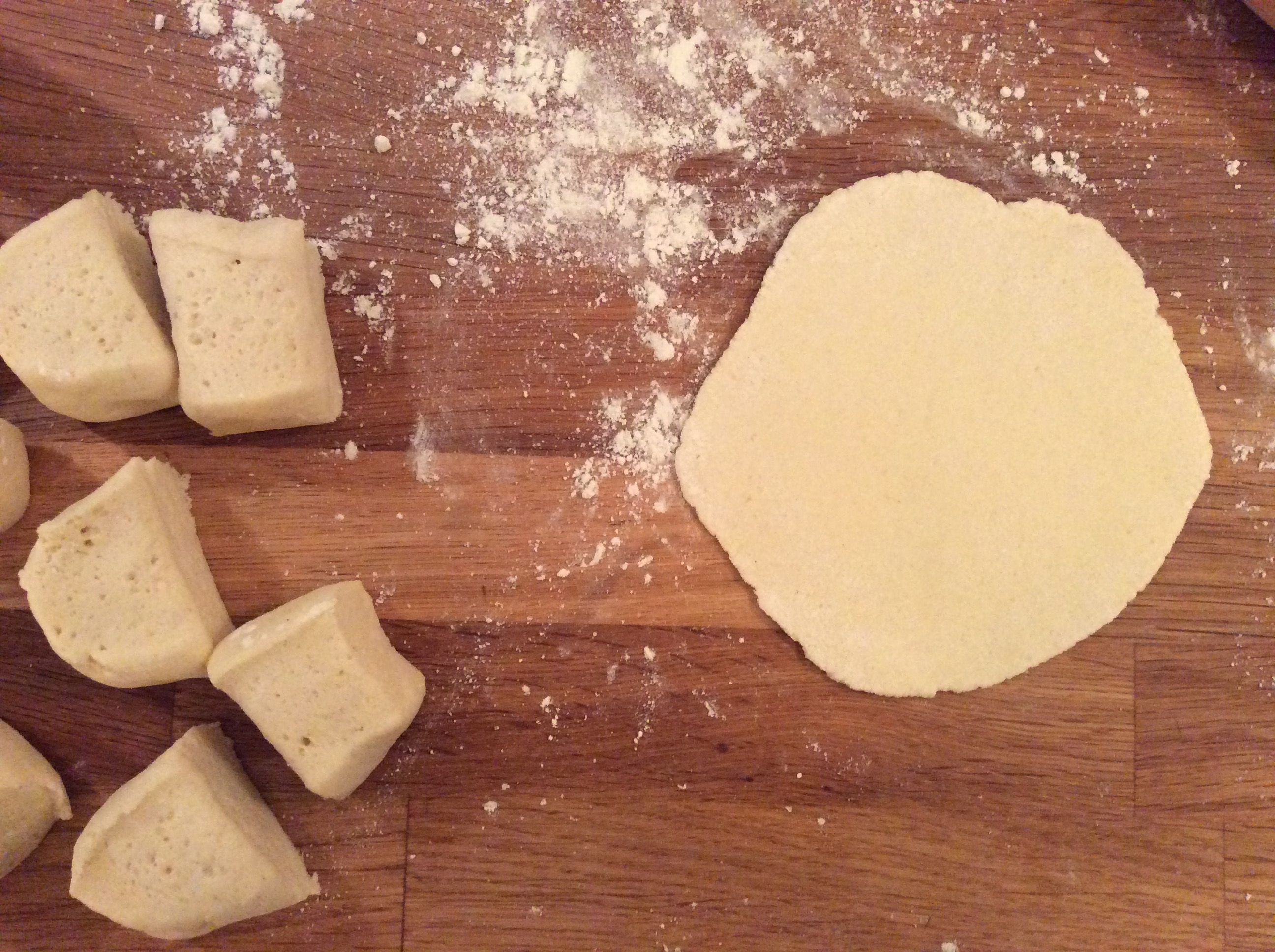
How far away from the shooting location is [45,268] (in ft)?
3.59

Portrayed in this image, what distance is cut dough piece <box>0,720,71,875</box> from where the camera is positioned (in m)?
1.11

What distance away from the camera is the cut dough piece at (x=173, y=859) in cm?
108

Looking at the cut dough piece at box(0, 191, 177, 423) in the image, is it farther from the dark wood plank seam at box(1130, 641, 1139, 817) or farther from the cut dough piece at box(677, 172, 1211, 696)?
the dark wood plank seam at box(1130, 641, 1139, 817)

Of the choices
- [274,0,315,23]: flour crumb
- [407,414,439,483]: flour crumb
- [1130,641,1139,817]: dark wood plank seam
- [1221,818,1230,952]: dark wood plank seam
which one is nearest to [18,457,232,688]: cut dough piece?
[407,414,439,483]: flour crumb

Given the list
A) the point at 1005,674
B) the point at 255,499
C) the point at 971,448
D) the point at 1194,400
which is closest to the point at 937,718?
the point at 1005,674

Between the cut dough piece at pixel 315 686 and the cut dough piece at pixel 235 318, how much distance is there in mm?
256

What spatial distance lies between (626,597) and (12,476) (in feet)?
2.58

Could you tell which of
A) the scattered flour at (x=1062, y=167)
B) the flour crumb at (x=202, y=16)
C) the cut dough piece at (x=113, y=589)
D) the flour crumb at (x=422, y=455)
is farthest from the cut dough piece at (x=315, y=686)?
the scattered flour at (x=1062, y=167)

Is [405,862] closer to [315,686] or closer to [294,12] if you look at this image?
[315,686]

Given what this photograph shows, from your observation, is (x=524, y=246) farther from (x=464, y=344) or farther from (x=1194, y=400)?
(x=1194, y=400)

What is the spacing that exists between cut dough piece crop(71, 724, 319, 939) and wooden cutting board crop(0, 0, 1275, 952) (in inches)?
4.1

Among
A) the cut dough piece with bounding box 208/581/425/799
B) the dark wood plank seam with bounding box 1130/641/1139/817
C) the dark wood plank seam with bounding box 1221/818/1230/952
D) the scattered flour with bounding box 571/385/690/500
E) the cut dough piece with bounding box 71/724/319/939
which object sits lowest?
the dark wood plank seam with bounding box 1221/818/1230/952

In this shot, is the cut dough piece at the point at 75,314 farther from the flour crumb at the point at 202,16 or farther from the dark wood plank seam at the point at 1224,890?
the dark wood plank seam at the point at 1224,890

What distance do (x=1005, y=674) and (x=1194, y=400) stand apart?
18.0 inches
